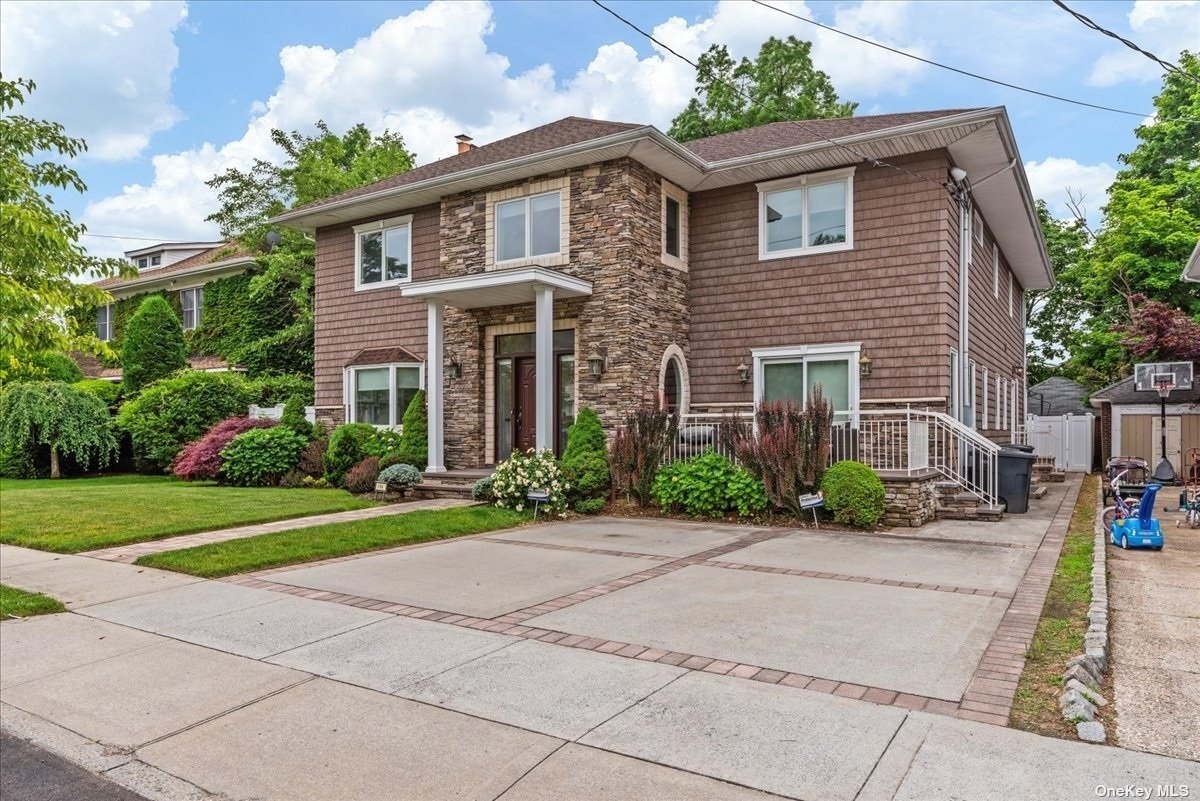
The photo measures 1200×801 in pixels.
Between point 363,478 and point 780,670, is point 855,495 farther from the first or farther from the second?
point 363,478

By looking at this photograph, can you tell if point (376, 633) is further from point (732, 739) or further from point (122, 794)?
point (732, 739)

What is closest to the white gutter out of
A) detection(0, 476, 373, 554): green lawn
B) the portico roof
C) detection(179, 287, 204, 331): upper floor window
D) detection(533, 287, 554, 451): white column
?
detection(179, 287, 204, 331): upper floor window

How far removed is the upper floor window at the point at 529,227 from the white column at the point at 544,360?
1.59m

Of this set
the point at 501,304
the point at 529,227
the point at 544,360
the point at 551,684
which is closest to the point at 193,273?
the point at 501,304

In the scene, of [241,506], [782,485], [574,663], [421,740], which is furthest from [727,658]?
[241,506]

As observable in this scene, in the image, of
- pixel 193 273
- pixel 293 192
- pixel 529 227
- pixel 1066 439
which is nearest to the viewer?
pixel 529 227

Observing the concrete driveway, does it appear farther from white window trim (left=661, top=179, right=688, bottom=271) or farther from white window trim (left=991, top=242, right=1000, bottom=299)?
white window trim (left=991, top=242, right=1000, bottom=299)

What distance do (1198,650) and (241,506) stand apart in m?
11.1

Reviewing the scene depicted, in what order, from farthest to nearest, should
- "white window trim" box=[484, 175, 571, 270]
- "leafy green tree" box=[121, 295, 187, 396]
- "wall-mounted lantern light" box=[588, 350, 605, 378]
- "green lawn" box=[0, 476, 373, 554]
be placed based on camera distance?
"leafy green tree" box=[121, 295, 187, 396] → "white window trim" box=[484, 175, 571, 270] → "wall-mounted lantern light" box=[588, 350, 605, 378] → "green lawn" box=[0, 476, 373, 554]

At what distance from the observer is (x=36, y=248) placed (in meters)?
7.16

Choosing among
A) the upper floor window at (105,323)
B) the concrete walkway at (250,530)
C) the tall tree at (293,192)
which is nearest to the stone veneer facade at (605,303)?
the concrete walkway at (250,530)

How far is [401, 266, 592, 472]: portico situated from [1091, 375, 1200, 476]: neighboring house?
15620 mm

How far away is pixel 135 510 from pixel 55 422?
8993 millimetres

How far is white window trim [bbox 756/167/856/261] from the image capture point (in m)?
12.3
